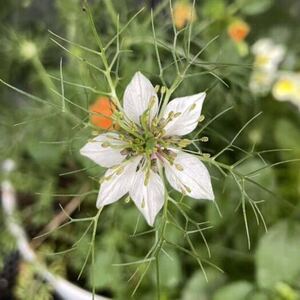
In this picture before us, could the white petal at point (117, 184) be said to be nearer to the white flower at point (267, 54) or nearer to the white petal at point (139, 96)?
the white petal at point (139, 96)

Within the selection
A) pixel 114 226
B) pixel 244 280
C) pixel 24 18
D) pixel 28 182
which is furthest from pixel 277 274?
pixel 24 18

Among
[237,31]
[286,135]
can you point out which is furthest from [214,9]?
[286,135]

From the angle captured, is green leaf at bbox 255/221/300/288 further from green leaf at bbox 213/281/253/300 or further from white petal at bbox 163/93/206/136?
white petal at bbox 163/93/206/136

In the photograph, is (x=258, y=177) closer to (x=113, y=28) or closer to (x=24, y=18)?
(x=113, y=28)

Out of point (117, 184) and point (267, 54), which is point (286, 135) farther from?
point (117, 184)

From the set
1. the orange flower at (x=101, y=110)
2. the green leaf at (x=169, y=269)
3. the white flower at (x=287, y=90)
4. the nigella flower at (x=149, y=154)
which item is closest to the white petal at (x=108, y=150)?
the nigella flower at (x=149, y=154)
